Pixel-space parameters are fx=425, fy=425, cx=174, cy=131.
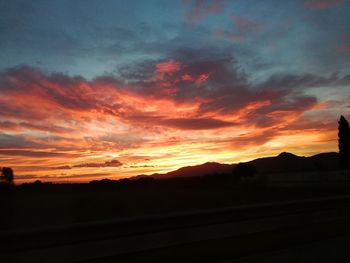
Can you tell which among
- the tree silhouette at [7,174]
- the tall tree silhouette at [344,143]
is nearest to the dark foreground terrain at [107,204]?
the tree silhouette at [7,174]

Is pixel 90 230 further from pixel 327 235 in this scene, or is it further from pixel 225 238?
pixel 327 235

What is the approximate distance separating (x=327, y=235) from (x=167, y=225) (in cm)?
478

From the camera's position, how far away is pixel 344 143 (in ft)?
241

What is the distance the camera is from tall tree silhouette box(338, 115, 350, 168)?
72812 millimetres

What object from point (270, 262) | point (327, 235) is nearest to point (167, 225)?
point (270, 262)

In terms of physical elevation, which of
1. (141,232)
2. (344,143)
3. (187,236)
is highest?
(344,143)

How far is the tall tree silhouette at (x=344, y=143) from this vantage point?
7281 cm

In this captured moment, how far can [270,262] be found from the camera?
24.0 feet

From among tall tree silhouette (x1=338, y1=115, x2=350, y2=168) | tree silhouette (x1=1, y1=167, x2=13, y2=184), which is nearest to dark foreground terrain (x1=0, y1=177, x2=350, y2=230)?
tree silhouette (x1=1, y1=167, x2=13, y2=184)

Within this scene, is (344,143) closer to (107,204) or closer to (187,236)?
(107,204)

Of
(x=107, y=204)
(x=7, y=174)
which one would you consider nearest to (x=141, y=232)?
(x=107, y=204)

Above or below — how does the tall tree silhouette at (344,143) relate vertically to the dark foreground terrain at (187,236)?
above

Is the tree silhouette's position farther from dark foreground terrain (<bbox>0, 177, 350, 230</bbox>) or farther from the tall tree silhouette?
the tall tree silhouette

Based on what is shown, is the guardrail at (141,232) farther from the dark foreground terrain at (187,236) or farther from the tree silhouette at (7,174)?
the tree silhouette at (7,174)
